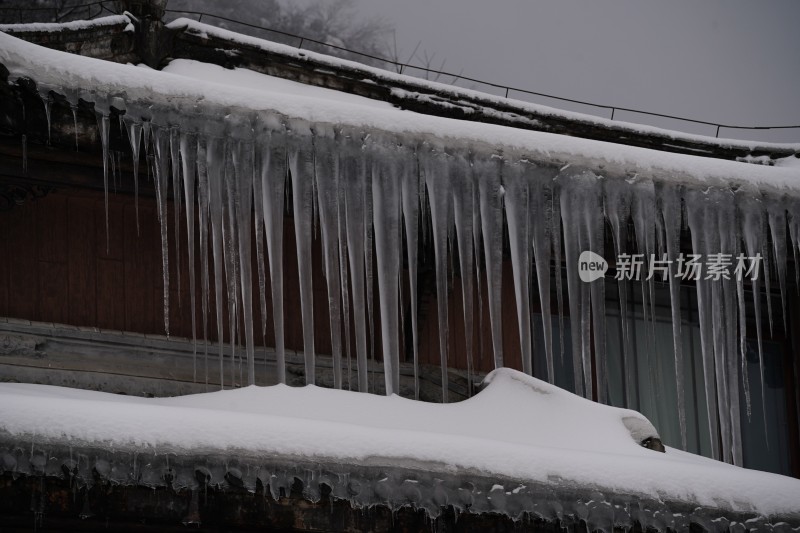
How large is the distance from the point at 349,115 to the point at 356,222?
63cm

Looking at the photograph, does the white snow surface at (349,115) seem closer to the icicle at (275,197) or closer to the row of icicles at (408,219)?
the row of icicles at (408,219)

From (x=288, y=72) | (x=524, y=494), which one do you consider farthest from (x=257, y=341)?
(x=524, y=494)

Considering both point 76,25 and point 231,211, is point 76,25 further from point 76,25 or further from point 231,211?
point 231,211

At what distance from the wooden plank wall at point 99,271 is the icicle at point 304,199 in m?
0.70

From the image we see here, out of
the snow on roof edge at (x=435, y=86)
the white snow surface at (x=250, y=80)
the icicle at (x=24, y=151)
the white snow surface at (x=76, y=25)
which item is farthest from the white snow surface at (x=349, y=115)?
the snow on roof edge at (x=435, y=86)

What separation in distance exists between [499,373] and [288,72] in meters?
3.05

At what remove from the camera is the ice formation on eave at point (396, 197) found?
6.48 meters

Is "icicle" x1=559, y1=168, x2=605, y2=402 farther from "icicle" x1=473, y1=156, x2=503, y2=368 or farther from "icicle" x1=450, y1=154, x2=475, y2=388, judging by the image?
"icicle" x1=450, y1=154, x2=475, y2=388

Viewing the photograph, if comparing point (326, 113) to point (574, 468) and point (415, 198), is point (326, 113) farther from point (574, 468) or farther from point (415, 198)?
point (574, 468)

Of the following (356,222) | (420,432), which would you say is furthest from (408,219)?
(420,432)

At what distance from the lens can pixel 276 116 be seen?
21.8 feet

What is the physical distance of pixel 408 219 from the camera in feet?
22.9

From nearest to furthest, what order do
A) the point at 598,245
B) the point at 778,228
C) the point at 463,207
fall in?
the point at 463,207, the point at 598,245, the point at 778,228

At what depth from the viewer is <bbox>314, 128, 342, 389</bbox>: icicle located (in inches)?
265
